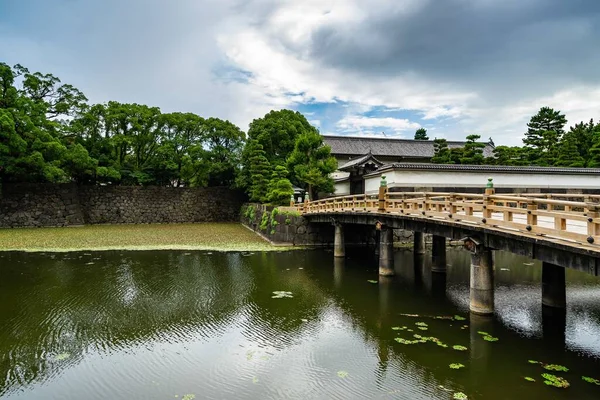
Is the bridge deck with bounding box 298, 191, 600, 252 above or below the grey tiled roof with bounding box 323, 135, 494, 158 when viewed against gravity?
below

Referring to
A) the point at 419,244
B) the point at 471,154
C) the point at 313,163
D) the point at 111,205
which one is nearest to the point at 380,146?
the point at 471,154

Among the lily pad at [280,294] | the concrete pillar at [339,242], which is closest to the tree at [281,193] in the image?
the concrete pillar at [339,242]

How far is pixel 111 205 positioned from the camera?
35.3m

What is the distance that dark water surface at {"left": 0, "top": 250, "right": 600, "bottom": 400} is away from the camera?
6.57 metres

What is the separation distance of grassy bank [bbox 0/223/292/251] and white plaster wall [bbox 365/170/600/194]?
8.39 meters

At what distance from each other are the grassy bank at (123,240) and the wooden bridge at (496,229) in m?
8.79

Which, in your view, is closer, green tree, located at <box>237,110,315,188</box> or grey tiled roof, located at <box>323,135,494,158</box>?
green tree, located at <box>237,110,315,188</box>

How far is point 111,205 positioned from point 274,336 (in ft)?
103

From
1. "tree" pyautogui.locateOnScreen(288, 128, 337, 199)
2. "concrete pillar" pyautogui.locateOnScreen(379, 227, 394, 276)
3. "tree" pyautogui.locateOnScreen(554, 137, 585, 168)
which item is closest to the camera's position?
"concrete pillar" pyautogui.locateOnScreen(379, 227, 394, 276)

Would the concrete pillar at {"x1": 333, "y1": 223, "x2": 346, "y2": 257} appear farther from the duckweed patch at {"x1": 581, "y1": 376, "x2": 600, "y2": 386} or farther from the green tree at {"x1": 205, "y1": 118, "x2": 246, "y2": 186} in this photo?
the green tree at {"x1": 205, "y1": 118, "x2": 246, "y2": 186}

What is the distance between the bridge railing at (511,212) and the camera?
23.0ft

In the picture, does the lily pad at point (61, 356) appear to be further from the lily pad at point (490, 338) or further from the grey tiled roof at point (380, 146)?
the grey tiled roof at point (380, 146)

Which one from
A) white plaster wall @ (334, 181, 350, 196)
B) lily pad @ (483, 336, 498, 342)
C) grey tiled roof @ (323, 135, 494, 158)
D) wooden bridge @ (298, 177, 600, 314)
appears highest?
grey tiled roof @ (323, 135, 494, 158)

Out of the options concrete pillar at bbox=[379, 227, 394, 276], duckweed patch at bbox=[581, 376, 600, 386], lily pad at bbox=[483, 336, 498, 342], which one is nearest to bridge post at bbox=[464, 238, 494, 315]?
lily pad at bbox=[483, 336, 498, 342]
